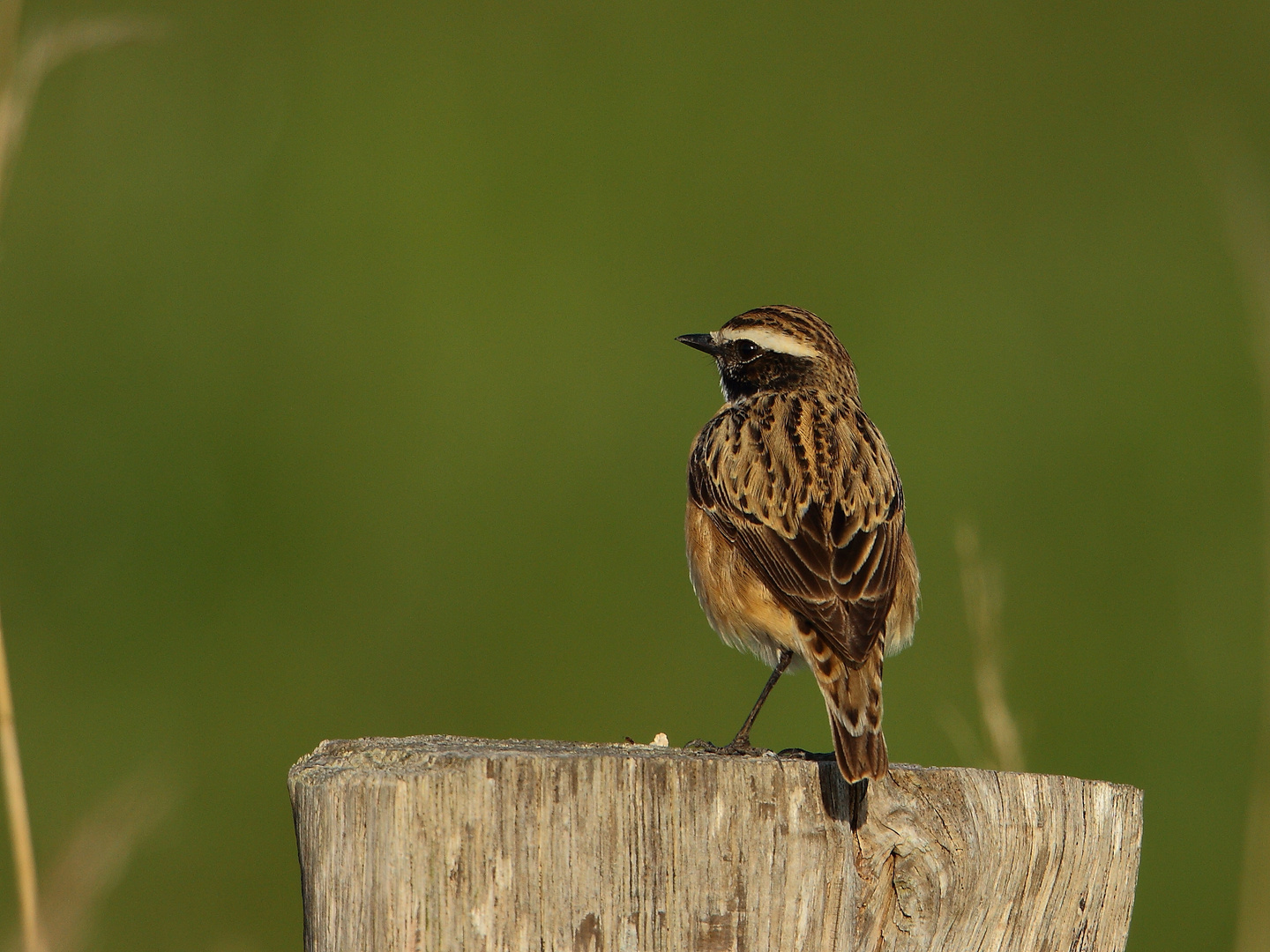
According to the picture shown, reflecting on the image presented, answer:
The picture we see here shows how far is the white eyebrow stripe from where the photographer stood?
23.0 ft

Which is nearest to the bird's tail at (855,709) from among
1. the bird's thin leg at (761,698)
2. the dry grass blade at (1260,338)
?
the bird's thin leg at (761,698)

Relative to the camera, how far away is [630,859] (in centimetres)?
381

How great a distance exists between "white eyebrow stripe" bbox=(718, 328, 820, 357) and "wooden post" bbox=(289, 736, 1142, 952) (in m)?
3.12

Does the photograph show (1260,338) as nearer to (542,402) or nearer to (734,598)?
(734,598)

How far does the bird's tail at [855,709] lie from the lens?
14.3 ft

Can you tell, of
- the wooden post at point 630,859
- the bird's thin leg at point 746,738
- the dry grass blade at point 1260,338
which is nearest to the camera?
the wooden post at point 630,859

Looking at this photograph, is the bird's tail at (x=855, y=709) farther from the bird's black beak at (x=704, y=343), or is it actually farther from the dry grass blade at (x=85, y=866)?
the dry grass blade at (x=85, y=866)

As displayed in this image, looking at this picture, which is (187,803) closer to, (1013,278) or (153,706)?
(153,706)

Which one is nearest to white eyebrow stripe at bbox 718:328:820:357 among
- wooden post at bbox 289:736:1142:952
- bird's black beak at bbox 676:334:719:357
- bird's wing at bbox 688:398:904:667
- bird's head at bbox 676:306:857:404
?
bird's head at bbox 676:306:857:404

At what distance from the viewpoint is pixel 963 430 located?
12086 mm

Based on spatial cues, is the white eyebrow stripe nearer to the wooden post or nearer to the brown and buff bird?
the brown and buff bird

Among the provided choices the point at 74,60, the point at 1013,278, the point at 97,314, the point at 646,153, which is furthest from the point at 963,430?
the point at 74,60

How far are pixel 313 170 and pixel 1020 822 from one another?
10.6 meters

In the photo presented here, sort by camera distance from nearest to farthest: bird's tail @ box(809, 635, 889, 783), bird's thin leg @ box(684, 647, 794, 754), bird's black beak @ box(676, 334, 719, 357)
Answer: bird's tail @ box(809, 635, 889, 783), bird's thin leg @ box(684, 647, 794, 754), bird's black beak @ box(676, 334, 719, 357)
